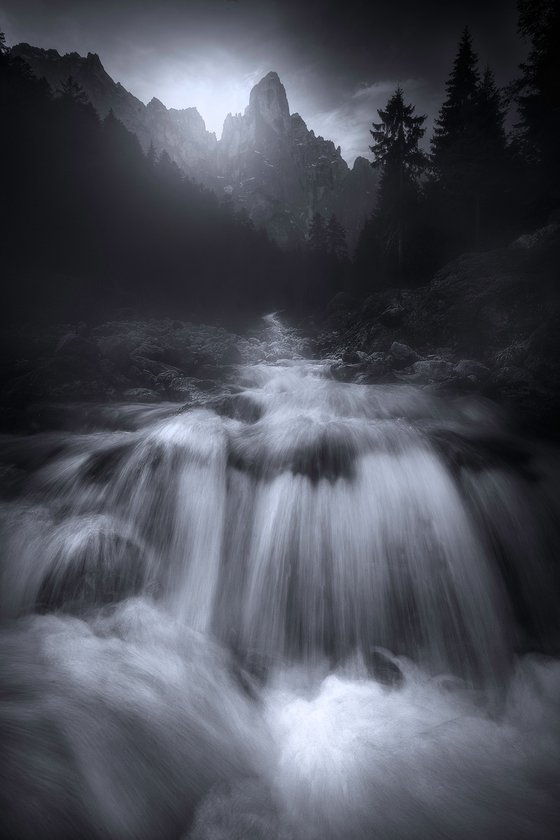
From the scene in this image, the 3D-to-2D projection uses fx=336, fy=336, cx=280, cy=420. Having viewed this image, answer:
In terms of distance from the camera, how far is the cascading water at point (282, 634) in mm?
2131

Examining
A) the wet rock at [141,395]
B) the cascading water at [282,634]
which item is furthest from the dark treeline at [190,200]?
the cascading water at [282,634]

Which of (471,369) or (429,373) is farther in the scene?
(429,373)

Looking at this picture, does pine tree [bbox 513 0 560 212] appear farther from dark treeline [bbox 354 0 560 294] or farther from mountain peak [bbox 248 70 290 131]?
mountain peak [bbox 248 70 290 131]

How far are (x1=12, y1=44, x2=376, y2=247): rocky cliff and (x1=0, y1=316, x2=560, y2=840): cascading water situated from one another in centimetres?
10903

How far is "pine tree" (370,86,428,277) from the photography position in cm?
2152

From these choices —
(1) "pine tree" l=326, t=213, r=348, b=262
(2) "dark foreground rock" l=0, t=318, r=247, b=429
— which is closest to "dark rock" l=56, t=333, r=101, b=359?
(2) "dark foreground rock" l=0, t=318, r=247, b=429

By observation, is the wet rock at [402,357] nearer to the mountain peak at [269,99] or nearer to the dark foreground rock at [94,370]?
→ the dark foreground rock at [94,370]

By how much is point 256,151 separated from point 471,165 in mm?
138310

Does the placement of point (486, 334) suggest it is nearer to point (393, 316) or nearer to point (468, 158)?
point (393, 316)

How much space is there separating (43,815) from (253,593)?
9.62 feet

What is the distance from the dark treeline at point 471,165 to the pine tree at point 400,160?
0.18 feet

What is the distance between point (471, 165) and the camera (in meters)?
18.1

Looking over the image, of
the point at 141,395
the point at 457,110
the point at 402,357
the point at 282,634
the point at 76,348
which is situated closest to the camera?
the point at 282,634

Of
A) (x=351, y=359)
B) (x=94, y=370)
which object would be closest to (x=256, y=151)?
(x=351, y=359)
